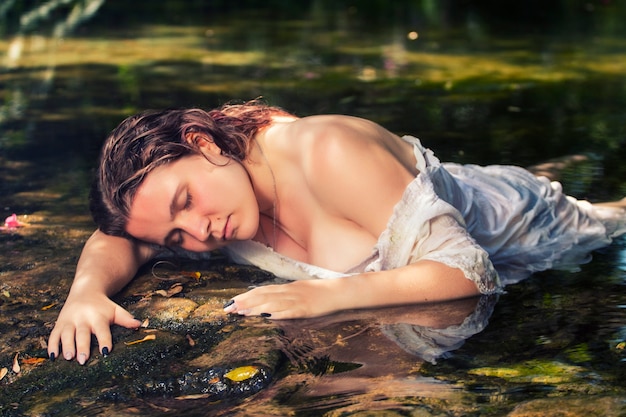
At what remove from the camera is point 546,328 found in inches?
122

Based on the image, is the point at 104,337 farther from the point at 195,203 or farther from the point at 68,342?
the point at 195,203

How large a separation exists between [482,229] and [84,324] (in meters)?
1.71

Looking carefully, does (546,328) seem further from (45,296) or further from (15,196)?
(15,196)

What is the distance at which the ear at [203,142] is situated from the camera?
3.51 m

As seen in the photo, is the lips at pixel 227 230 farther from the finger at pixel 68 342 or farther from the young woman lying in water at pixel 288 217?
the finger at pixel 68 342

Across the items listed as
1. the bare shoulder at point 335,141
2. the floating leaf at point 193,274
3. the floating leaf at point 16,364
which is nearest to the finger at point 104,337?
the floating leaf at point 16,364

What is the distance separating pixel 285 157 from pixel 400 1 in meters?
10.3

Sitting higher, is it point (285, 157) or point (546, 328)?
point (285, 157)

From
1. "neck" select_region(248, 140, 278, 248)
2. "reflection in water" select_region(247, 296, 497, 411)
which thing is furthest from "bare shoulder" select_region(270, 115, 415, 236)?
"reflection in water" select_region(247, 296, 497, 411)

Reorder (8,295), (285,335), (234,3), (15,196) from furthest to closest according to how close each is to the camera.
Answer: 1. (234,3)
2. (15,196)
3. (8,295)
4. (285,335)

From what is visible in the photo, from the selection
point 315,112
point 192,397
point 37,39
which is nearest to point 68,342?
point 192,397

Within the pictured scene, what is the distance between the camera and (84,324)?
314cm

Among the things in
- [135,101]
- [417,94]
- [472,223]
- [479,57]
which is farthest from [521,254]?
[479,57]

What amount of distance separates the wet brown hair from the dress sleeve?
0.67 m
